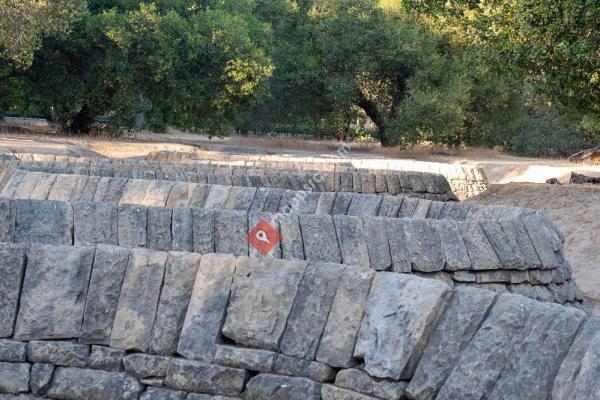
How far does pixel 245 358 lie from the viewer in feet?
10.2

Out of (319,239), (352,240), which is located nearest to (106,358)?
(319,239)

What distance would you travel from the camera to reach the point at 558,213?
14.7 meters

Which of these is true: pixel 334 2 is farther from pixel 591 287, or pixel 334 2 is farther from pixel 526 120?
pixel 591 287

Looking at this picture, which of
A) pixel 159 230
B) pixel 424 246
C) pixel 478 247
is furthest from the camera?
pixel 478 247

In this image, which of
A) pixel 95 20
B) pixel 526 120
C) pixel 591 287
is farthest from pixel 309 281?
pixel 526 120

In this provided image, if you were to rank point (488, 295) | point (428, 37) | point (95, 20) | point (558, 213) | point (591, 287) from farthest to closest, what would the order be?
1. point (428, 37)
2. point (95, 20)
3. point (558, 213)
4. point (591, 287)
5. point (488, 295)

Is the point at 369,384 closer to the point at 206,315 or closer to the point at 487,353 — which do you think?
the point at 487,353

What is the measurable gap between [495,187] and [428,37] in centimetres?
2156

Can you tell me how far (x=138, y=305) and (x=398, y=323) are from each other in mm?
950

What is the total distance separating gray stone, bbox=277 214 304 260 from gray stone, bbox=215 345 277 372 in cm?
140

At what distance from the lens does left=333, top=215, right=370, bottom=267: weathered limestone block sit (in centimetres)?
456

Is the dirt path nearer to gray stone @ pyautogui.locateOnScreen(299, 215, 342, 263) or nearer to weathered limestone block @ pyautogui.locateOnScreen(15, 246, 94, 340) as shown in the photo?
gray stone @ pyautogui.locateOnScreen(299, 215, 342, 263)

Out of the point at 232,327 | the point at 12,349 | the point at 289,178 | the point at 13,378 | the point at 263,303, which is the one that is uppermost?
the point at 263,303

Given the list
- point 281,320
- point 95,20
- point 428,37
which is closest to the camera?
point 281,320
